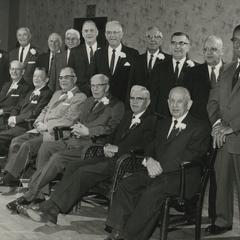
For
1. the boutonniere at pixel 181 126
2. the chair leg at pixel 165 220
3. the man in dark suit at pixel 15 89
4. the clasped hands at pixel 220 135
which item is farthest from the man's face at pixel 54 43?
the chair leg at pixel 165 220

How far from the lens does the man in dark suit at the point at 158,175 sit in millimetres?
4184

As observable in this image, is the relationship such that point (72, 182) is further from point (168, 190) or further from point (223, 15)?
point (223, 15)

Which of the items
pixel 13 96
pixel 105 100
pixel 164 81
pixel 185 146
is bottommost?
pixel 185 146

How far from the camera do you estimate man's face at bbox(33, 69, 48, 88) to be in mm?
6648

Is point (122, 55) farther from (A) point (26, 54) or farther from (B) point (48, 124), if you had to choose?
(A) point (26, 54)

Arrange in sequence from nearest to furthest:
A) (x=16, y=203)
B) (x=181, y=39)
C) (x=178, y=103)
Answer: (x=178, y=103) → (x=16, y=203) → (x=181, y=39)

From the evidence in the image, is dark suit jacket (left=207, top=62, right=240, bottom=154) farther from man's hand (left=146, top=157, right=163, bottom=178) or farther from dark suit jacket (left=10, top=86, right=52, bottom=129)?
dark suit jacket (left=10, top=86, right=52, bottom=129)

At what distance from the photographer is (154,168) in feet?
14.6

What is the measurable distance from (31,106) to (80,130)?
1.37 m

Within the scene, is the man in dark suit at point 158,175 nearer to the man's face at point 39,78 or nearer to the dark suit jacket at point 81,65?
the dark suit jacket at point 81,65

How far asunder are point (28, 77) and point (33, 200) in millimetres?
2466

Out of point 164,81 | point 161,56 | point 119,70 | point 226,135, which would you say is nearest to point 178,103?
point 226,135

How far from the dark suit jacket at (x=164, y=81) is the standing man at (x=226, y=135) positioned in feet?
2.17

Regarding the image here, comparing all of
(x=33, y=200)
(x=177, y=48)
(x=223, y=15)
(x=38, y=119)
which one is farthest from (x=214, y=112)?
(x=223, y=15)
